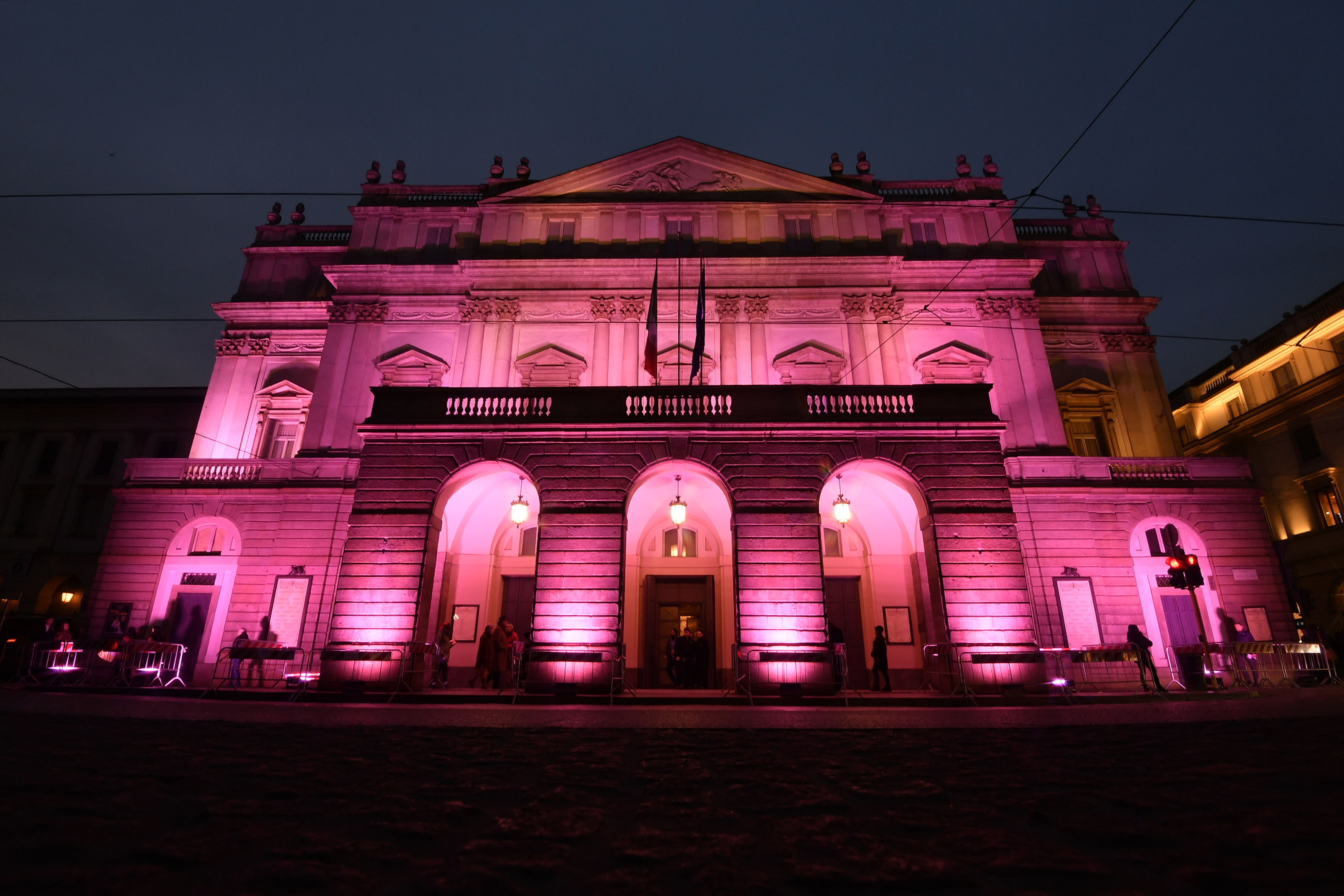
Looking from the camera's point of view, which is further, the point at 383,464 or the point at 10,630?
the point at 10,630

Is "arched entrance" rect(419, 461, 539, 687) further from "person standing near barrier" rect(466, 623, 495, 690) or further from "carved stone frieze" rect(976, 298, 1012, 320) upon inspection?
"carved stone frieze" rect(976, 298, 1012, 320)

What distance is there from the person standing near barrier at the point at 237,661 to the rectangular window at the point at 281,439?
644 centimetres

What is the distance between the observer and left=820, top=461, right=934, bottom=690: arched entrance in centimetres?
1927

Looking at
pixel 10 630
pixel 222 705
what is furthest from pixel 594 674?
pixel 10 630

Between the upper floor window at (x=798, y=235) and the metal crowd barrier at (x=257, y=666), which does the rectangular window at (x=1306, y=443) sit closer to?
the upper floor window at (x=798, y=235)

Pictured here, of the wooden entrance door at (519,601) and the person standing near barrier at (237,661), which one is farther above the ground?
the wooden entrance door at (519,601)

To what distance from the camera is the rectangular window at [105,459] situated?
3503cm

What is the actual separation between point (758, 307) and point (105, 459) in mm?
34575

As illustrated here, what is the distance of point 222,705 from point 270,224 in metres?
24.1

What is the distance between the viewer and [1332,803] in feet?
12.1

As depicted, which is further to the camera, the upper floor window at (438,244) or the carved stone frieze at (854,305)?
the upper floor window at (438,244)

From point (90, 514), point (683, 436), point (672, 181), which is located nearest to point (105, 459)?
point (90, 514)

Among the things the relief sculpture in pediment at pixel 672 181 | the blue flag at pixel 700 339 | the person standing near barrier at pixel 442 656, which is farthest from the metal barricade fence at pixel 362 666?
the relief sculpture in pediment at pixel 672 181

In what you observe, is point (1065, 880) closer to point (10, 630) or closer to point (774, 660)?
point (774, 660)
